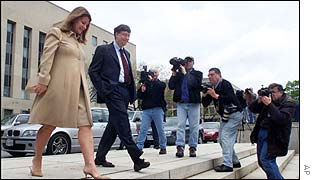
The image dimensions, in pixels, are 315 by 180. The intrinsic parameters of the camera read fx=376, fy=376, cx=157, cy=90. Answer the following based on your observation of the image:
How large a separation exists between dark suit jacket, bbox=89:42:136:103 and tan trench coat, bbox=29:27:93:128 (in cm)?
57

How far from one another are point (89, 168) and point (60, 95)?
0.70 metres

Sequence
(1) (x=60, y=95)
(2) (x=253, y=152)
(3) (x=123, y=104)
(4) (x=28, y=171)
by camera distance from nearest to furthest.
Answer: (1) (x=60, y=95), (4) (x=28, y=171), (3) (x=123, y=104), (2) (x=253, y=152)

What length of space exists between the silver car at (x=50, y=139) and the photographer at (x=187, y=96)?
2.00 m

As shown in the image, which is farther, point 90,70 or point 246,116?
point 246,116

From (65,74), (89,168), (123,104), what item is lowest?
(89,168)

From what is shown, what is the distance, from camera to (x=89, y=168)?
11.0 ft

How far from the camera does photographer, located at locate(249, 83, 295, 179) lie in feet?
15.9

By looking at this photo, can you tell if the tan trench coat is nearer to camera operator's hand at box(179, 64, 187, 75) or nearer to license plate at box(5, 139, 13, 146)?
camera operator's hand at box(179, 64, 187, 75)

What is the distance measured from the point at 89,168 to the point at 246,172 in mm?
3342

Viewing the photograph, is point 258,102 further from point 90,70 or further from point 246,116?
point 90,70

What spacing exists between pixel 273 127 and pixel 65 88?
9.51ft

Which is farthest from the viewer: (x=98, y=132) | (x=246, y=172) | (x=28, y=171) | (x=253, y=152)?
(x=98, y=132)

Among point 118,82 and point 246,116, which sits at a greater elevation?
point 118,82
